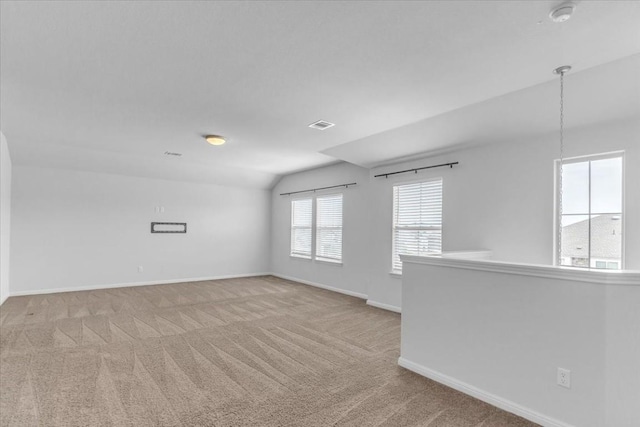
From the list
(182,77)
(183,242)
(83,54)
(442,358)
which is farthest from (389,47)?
(183,242)

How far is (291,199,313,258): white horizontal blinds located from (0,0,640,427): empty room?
1820mm

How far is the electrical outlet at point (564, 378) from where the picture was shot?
2.17 metres

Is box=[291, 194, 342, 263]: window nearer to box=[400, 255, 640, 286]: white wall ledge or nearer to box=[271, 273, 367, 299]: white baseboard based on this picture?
box=[271, 273, 367, 299]: white baseboard

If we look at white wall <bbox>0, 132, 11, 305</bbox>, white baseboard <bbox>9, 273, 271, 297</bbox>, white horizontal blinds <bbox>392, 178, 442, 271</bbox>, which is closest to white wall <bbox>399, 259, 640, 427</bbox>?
white horizontal blinds <bbox>392, 178, 442, 271</bbox>

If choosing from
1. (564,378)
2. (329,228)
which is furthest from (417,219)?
(564,378)

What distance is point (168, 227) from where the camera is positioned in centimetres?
778

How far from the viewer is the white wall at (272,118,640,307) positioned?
3.26 metres

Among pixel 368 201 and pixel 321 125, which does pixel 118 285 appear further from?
pixel 321 125

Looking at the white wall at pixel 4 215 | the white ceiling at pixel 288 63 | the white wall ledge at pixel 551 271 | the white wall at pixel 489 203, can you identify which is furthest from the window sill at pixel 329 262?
the white wall at pixel 4 215

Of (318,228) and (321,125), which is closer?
(321,125)

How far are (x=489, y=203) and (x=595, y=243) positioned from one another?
1.18 meters

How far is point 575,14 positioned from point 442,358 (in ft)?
9.26

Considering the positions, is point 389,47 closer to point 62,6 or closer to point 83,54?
point 62,6

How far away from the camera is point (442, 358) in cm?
294
